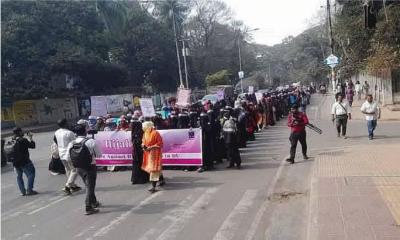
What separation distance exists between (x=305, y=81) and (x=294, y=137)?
265 ft

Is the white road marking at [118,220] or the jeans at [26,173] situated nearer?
the white road marking at [118,220]

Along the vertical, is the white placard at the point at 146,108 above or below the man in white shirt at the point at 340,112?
above

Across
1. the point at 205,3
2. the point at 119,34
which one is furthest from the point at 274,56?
the point at 119,34

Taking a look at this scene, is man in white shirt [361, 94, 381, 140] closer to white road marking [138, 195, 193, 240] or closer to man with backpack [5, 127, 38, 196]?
white road marking [138, 195, 193, 240]

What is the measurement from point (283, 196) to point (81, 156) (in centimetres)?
367

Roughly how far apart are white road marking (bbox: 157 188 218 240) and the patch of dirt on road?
3.81 ft

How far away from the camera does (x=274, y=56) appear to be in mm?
133125

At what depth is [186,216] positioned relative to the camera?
8.38 m

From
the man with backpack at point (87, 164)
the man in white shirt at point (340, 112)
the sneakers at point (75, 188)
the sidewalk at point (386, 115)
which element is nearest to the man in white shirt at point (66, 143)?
the sneakers at point (75, 188)

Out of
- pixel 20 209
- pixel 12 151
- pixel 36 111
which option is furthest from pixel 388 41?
pixel 36 111

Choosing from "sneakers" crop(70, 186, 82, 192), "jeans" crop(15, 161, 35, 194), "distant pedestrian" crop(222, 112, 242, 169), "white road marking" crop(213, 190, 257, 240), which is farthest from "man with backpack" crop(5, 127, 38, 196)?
"white road marking" crop(213, 190, 257, 240)

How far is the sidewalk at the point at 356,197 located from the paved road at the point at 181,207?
1.20 feet

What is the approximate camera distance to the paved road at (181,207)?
758 centimetres

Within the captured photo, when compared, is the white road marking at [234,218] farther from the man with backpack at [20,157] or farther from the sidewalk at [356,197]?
the man with backpack at [20,157]
